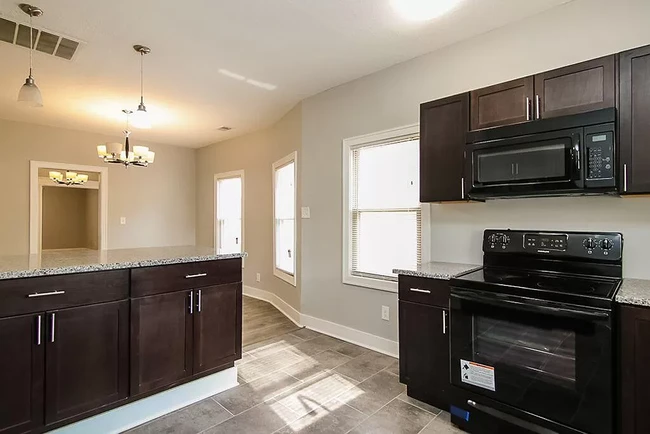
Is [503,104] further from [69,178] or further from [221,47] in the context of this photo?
[69,178]

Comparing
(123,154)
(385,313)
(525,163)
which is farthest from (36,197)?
(525,163)

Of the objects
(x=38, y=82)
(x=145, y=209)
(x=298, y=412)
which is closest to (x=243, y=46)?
(x=38, y=82)

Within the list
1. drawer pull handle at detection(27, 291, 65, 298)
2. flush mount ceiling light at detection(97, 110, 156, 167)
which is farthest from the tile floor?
flush mount ceiling light at detection(97, 110, 156, 167)

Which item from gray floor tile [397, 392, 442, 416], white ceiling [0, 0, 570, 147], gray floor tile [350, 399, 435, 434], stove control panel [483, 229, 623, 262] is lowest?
gray floor tile [350, 399, 435, 434]

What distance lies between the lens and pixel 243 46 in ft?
9.25

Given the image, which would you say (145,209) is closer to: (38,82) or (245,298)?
(245,298)

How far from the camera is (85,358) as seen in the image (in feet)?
6.29

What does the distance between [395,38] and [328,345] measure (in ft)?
9.19

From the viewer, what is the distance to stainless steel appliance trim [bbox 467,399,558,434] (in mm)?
1743

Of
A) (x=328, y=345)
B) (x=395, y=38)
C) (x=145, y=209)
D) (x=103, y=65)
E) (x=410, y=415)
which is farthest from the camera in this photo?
(x=145, y=209)

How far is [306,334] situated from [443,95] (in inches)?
107

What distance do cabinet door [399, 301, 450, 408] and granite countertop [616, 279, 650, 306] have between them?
866mm

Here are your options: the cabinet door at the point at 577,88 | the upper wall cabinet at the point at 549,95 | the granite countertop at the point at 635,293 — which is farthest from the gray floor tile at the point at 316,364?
the cabinet door at the point at 577,88

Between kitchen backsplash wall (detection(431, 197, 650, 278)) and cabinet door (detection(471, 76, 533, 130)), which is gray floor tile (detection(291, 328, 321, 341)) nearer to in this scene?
kitchen backsplash wall (detection(431, 197, 650, 278))
